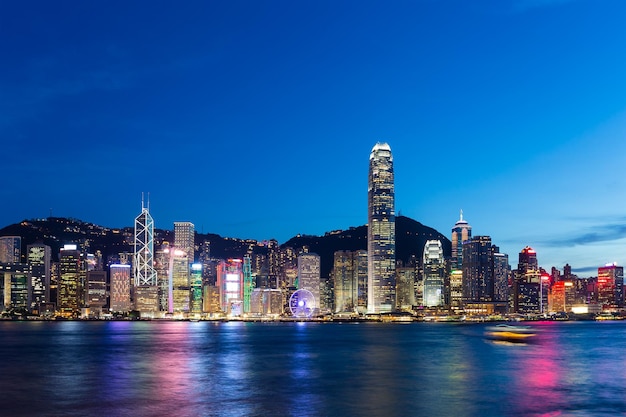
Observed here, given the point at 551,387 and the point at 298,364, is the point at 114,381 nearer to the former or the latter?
the point at 298,364

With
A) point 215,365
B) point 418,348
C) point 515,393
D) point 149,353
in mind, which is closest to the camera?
point 515,393

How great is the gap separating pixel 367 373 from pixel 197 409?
98.9ft

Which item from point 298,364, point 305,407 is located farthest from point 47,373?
point 305,407

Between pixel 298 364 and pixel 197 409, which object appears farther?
pixel 298 364

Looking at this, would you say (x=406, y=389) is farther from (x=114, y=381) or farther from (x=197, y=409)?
(x=114, y=381)

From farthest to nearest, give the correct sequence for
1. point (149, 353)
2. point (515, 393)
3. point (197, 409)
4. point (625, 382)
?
point (149, 353)
point (625, 382)
point (515, 393)
point (197, 409)

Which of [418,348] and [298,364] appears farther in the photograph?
[418,348]

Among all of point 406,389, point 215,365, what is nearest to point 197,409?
point 406,389

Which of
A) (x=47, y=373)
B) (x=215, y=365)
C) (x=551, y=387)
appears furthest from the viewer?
(x=215, y=365)

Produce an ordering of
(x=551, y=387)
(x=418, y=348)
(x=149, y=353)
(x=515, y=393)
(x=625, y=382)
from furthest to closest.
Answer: (x=418, y=348), (x=149, y=353), (x=625, y=382), (x=551, y=387), (x=515, y=393)

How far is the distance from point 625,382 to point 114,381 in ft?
152

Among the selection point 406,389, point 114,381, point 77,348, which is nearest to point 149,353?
point 77,348

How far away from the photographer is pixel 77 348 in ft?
413

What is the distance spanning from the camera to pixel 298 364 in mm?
91750
